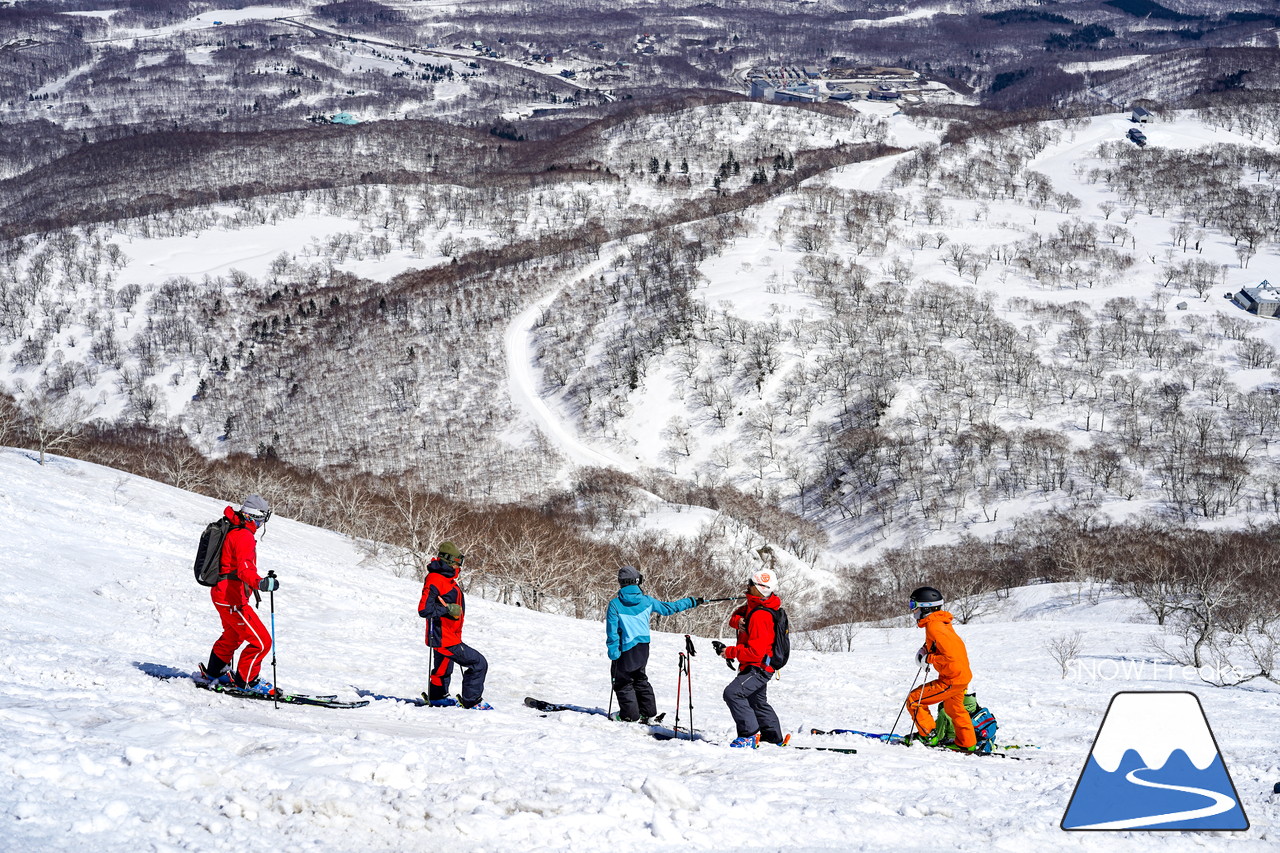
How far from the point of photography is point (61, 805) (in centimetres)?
835

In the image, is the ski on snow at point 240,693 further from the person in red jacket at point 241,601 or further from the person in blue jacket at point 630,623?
the person in blue jacket at point 630,623

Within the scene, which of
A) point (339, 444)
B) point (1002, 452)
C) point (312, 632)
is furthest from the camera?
point (339, 444)

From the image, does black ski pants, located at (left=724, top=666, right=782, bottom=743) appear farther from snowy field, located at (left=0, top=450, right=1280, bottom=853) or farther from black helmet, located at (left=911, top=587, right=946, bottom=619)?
black helmet, located at (left=911, top=587, right=946, bottom=619)

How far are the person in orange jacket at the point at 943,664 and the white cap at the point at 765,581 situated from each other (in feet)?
6.03

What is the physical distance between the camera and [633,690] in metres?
14.0

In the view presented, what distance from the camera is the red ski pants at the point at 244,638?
13.0 m

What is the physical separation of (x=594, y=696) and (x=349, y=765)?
24.7ft

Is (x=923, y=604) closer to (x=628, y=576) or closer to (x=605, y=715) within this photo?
(x=628, y=576)

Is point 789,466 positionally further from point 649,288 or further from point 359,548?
point 359,548

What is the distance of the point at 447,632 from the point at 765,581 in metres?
→ 4.40

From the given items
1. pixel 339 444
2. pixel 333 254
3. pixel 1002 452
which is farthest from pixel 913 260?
pixel 333 254

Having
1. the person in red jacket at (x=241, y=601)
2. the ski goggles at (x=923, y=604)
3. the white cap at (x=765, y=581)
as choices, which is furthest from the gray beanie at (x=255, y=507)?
the ski goggles at (x=923, y=604)

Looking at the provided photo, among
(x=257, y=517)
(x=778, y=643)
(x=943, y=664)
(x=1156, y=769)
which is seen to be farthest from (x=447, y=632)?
(x=1156, y=769)

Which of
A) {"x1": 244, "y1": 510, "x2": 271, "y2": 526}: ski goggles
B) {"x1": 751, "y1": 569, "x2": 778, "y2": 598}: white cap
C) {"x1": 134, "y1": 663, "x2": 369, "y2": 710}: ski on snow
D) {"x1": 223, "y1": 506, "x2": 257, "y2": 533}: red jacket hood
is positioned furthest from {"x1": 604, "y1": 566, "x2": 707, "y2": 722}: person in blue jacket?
{"x1": 223, "y1": 506, "x2": 257, "y2": 533}: red jacket hood
